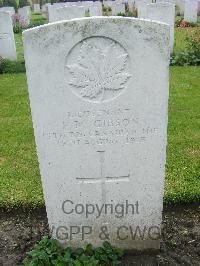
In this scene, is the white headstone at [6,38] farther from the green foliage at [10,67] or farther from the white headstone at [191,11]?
the white headstone at [191,11]

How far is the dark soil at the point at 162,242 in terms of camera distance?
3412 mm

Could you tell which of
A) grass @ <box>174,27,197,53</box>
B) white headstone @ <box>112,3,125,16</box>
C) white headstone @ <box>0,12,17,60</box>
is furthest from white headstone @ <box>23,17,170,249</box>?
white headstone @ <box>112,3,125,16</box>

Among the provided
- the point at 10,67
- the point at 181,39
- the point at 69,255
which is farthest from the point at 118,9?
the point at 69,255

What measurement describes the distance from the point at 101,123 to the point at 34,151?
98.3 inches

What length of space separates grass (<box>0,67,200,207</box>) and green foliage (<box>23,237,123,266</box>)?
0.80 metres

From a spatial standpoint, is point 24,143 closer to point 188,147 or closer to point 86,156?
point 188,147

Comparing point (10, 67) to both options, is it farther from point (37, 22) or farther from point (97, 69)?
point (37, 22)

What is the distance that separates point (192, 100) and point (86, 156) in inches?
170

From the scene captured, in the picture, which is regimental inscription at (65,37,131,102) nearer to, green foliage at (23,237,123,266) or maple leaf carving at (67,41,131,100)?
maple leaf carving at (67,41,131,100)

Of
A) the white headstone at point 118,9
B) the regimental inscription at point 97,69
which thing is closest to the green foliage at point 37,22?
the white headstone at point 118,9

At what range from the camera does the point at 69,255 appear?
3.26 metres

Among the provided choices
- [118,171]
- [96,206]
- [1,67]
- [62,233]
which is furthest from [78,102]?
[1,67]

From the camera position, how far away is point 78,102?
2961mm

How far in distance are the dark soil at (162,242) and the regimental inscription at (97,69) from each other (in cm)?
142
